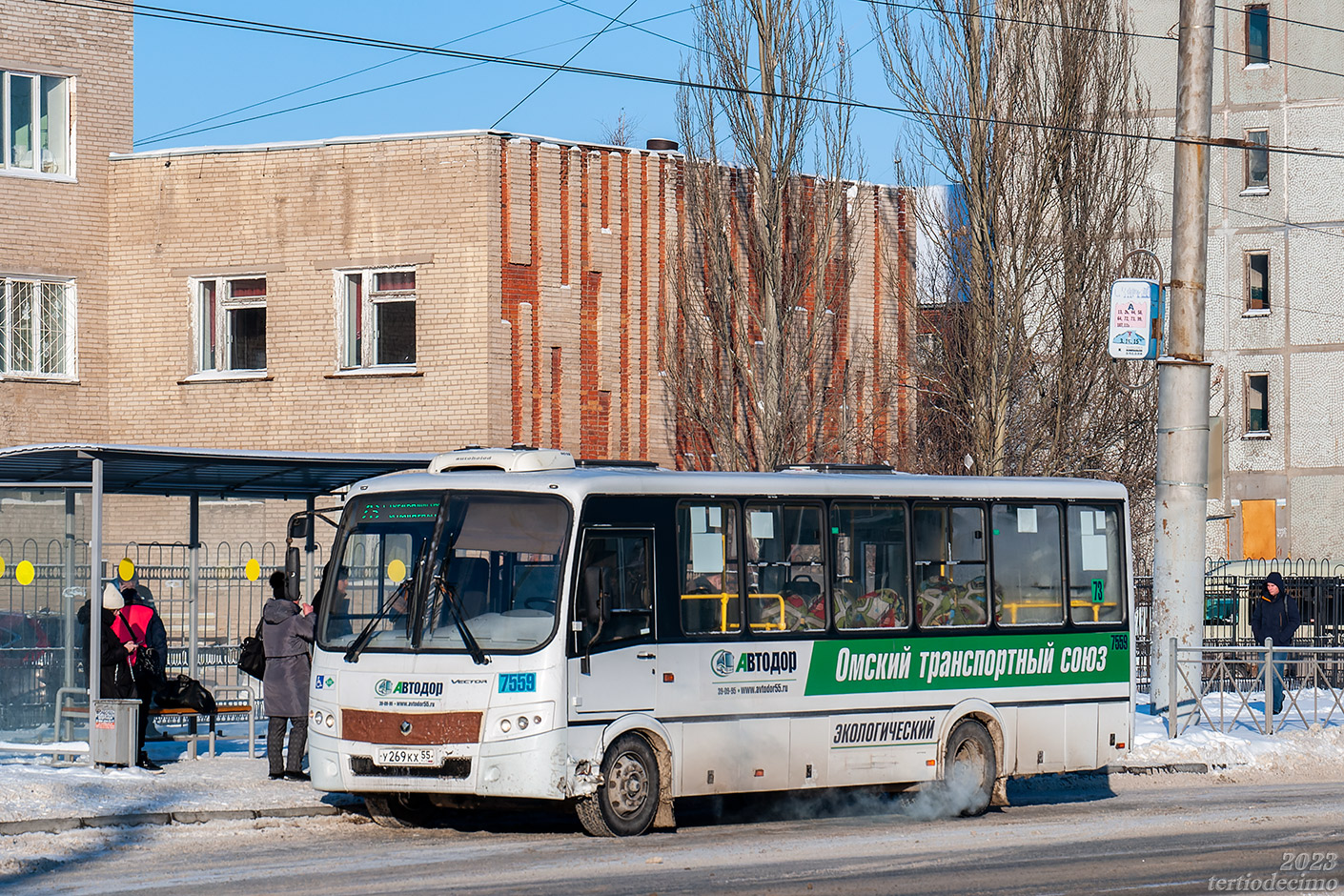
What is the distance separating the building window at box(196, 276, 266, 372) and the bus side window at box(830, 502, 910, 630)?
1534 cm

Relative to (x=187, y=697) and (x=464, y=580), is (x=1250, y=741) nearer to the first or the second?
(x=464, y=580)

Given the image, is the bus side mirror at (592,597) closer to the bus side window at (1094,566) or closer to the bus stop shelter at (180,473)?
the bus stop shelter at (180,473)

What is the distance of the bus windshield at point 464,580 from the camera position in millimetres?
12672

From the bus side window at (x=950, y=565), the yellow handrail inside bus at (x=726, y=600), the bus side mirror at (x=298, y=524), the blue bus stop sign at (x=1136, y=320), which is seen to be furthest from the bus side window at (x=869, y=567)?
the blue bus stop sign at (x=1136, y=320)

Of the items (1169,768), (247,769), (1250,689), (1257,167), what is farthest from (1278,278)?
(247,769)

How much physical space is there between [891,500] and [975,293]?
1492 cm

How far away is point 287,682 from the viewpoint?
50.1ft

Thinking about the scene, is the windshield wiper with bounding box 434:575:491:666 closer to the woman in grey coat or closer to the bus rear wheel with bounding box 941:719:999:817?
the woman in grey coat

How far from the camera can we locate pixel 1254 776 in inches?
714

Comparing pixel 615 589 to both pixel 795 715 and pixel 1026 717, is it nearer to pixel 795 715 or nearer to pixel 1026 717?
pixel 795 715

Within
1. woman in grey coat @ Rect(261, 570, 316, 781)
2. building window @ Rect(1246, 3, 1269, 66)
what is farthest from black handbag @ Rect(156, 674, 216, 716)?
building window @ Rect(1246, 3, 1269, 66)

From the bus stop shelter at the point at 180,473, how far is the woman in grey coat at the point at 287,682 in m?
0.78

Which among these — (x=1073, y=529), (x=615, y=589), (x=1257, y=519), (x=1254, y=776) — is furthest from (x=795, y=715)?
(x=1257, y=519)

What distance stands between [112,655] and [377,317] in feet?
A: 40.1
